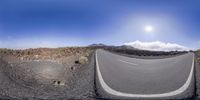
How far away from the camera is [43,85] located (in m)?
21.0

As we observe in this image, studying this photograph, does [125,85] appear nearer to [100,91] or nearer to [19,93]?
[100,91]

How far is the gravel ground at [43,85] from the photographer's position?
17406 millimetres

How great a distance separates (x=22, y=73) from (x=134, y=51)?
66.6 feet

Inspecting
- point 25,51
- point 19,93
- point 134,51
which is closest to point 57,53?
point 25,51

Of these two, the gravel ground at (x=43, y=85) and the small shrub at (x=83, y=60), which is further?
the small shrub at (x=83, y=60)

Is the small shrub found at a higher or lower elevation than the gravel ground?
higher

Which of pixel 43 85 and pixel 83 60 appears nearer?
pixel 43 85

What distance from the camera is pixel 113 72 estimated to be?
77.4 feet

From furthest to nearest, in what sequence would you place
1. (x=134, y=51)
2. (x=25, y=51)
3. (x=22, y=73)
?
(x=134, y=51), (x=25, y=51), (x=22, y=73)

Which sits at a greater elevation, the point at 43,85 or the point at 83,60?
the point at 83,60

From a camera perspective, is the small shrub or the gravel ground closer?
the gravel ground

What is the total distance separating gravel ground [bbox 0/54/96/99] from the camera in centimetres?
1741

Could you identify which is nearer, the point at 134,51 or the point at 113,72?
the point at 113,72

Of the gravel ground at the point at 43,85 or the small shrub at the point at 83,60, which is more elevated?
the small shrub at the point at 83,60
